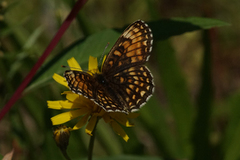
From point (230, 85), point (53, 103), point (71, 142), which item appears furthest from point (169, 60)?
point (230, 85)

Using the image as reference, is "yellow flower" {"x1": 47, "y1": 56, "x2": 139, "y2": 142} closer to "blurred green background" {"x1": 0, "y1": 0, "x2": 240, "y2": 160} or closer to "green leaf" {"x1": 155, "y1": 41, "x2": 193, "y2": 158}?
"blurred green background" {"x1": 0, "y1": 0, "x2": 240, "y2": 160}

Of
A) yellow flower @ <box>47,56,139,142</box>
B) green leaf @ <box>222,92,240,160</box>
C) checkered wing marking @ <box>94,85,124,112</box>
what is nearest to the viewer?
checkered wing marking @ <box>94,85,124,112</box>

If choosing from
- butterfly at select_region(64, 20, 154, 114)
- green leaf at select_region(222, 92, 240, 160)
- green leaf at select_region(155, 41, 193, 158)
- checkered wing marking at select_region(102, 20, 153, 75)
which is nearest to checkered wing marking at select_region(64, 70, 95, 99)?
butterfly at select_region(64, 20, 154, 114)

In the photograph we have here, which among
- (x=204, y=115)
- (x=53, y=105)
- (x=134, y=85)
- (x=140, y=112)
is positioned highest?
(x=53, y=105)

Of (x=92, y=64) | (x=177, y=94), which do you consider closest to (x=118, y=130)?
(x=92, y=64)

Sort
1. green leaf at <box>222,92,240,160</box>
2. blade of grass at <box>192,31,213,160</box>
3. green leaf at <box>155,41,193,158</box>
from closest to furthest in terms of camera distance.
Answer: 1. green leaf at <box>222,92,240,160</box>
2. blade of grass at <box>192,31,213,160</box>
3. green leaf at <box>155,41,193,158</box>

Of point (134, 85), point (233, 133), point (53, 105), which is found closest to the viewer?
point (53, 105)

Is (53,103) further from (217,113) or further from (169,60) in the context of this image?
(217,113)

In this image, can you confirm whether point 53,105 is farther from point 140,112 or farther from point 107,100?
point 140,112
